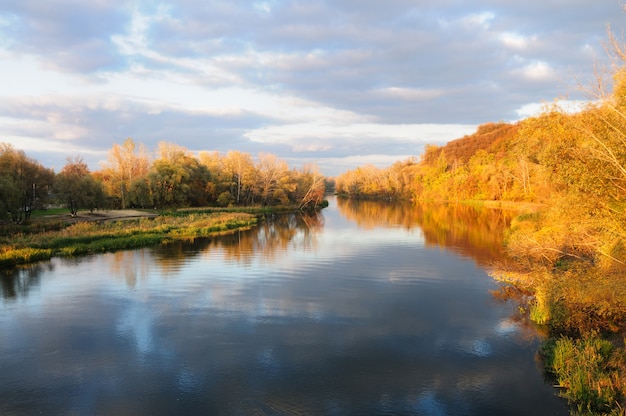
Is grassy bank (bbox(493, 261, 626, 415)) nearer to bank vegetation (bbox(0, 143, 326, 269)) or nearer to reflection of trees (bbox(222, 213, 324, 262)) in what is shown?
reflection of trees (bbox(222, 213, 324, 262))

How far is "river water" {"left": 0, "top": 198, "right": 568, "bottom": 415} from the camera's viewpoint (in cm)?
985

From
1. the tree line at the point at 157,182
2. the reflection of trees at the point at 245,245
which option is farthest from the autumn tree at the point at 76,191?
the reflection of trees at the point at 245,245

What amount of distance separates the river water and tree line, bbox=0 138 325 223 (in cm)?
1988

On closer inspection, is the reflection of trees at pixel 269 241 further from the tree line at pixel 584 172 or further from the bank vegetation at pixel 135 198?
the tree line at pixel 584 172

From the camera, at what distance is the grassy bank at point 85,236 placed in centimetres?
2598

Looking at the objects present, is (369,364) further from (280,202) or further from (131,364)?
(280,202)

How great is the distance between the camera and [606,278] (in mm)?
13258

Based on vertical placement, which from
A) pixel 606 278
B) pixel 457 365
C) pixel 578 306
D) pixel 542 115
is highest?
pixel 542 115

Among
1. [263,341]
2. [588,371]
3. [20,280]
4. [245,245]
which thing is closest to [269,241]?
[245,245]

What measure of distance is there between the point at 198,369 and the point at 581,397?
31.1 ft

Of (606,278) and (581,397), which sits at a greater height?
(606,278)

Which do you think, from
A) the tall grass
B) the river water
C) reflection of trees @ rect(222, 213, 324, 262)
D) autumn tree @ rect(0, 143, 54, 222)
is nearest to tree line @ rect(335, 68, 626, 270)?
the tall grass

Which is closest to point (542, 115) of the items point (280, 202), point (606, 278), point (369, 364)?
point (606, 278)

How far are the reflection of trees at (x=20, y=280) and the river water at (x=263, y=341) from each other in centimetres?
11
